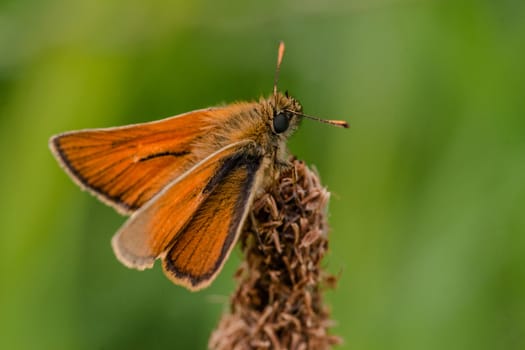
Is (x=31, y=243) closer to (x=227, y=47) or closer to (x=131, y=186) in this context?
(x=131, y=186)

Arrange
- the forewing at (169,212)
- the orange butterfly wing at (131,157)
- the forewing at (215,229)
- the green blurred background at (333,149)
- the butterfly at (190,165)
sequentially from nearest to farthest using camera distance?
the forewing at (169,212) → the forewing at (215,229) → the butterfly at (190,165) → the orange butterfly wing at (131,157) → the green blurred background at (333,149)

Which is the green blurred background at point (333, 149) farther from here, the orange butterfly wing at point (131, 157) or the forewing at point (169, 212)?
the forewing at point (169, 212)

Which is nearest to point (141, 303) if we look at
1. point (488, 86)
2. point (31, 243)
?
point (31, 243)

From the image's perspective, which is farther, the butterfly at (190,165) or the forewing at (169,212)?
the butterfly at (190,165)

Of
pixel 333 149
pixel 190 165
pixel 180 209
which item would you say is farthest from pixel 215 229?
pixel 333 149

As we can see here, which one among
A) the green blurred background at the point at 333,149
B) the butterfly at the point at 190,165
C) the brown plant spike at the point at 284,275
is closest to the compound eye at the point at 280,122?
the butterfly at the point at 190,165

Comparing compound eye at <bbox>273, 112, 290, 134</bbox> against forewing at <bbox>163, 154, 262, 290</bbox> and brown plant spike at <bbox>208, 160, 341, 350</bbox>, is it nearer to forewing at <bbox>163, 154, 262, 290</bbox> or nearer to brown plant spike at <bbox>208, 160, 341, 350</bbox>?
forewing at <bbox>163, 154, 262, 290</bbox>
